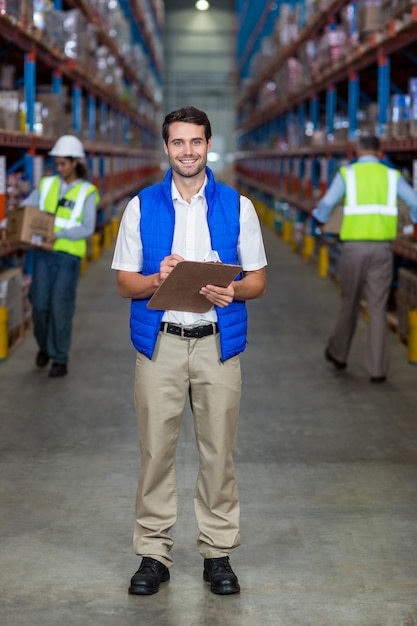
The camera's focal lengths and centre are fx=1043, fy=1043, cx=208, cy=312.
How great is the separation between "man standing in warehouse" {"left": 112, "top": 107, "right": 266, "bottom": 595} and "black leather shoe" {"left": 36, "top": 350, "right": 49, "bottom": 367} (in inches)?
164

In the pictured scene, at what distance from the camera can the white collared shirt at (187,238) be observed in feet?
12.1

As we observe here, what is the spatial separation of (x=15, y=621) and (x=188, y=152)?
172 cm

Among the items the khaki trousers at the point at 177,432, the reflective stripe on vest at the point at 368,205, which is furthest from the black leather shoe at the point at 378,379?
the khaki trousers at the point at 177,432

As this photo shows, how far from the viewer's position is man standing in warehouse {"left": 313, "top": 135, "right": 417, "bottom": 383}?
7414 millimetres

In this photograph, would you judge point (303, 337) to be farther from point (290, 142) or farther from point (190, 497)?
point (290, 142)

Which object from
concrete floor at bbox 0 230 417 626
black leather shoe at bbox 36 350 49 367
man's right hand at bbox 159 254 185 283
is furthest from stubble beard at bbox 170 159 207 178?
black leather shoe at bbox 36 350 49 367

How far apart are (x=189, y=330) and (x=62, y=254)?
13.0 ft

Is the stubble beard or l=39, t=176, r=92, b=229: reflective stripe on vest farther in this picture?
l=39, t=176, r=92, b=229: reflective stripe on vest

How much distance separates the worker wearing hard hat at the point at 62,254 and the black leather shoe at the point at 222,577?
12.8 ft

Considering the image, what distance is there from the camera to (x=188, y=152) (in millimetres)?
3568

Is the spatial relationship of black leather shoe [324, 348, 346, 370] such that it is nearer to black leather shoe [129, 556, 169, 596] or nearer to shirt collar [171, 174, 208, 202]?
black leather shoe [129, 556, 169, 596]

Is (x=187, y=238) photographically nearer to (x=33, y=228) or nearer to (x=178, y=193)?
(x=178, y=193)

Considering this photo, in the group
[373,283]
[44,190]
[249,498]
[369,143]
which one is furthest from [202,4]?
[249,498]

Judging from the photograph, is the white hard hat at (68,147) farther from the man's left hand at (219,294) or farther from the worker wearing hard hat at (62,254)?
the man's left hand at (219,294)
